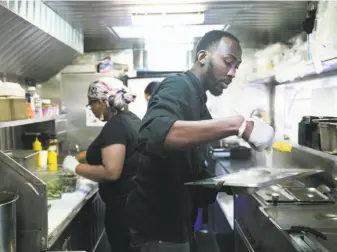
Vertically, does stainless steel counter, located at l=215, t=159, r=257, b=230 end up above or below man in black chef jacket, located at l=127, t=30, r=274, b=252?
below

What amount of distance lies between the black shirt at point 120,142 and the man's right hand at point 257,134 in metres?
1.18

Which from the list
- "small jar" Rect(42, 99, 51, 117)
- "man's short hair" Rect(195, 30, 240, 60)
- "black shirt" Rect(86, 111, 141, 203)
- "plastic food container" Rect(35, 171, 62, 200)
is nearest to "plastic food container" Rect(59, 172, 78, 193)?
"plastic food container" Rect(35, 171, 62, 200)

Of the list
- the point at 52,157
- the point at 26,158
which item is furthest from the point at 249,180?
the point at 52,157

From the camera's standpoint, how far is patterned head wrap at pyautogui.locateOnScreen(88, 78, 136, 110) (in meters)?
2.67

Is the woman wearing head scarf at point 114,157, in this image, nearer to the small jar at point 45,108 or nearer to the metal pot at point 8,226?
the metal pot at point 8,226

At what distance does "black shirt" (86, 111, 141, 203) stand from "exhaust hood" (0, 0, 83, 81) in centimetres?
89

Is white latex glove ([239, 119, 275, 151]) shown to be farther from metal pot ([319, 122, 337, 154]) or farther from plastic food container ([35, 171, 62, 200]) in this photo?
plastic food container ([35, 171, 62, 200])

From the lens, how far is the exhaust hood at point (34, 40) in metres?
2.36

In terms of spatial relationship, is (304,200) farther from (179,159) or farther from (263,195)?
(179,159)

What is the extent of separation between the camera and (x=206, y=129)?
1.32 meters

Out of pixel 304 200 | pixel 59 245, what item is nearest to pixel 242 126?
pixel 304 200

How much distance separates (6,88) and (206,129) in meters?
1.59

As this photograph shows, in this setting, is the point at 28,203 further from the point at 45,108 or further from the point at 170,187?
the point at 45,108

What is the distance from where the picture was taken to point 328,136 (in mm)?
2043
